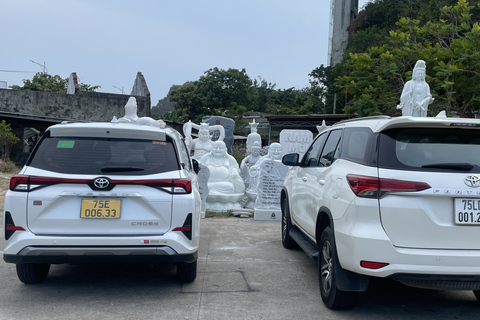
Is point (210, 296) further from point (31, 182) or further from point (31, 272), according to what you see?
point (31, 182)

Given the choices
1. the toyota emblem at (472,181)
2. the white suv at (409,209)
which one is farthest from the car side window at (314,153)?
the toyota emblem at (472,181)

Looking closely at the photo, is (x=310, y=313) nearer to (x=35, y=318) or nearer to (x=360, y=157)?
(x=360, y=157)

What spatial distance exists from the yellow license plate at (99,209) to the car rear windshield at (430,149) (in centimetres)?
227

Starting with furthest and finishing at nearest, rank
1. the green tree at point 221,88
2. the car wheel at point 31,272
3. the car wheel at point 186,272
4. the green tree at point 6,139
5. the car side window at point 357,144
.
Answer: the green tree at point 221,88 < the green tree at point 6,139 < the car wheel at point 186,272 < the car wheel at point 31,272 < the car side window at point 357,144

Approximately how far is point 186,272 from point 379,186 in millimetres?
2236

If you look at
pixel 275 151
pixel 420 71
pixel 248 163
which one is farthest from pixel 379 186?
pixel 248 163

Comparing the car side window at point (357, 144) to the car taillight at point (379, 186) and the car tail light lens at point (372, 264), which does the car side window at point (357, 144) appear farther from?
the car tail light lens at point (372, 264)

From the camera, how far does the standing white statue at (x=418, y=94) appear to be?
895 centimetres

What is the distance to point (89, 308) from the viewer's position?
152 inches

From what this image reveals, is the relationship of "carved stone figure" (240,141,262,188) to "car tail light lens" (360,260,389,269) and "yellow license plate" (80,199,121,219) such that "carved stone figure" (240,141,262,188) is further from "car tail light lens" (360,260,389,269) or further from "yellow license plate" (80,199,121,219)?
"car tail light lens" (360,260,389,269)

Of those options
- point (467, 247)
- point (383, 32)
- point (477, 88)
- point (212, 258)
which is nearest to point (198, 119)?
point (383, 32)

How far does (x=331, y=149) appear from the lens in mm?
4602

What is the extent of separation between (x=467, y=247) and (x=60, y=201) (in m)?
3.30

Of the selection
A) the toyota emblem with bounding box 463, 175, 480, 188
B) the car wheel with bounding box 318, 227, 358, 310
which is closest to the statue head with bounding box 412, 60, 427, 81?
the car wheel with bounding box 318, 227, 358, 310
